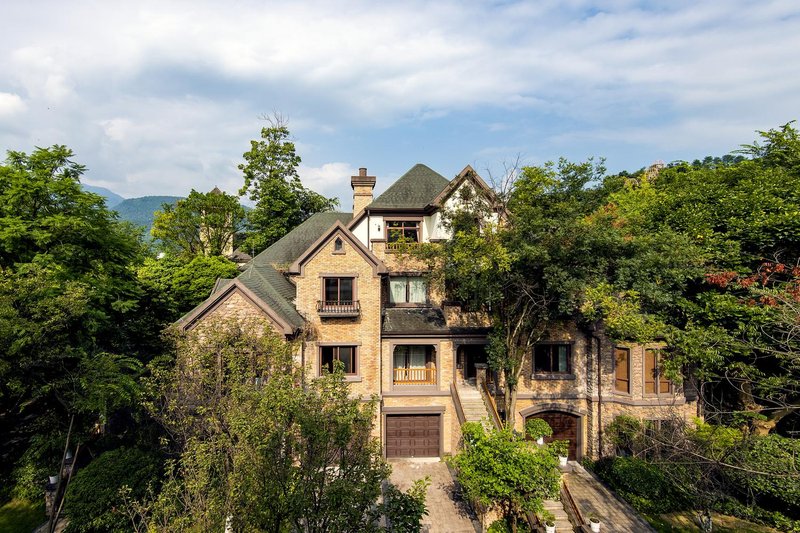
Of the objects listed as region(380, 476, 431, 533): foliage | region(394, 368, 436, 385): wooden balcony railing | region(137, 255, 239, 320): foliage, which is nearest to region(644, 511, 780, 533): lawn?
region(394, 368, 436, 385): wooden balcony railing

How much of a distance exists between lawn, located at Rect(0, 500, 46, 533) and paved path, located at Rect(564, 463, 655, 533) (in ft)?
77.7

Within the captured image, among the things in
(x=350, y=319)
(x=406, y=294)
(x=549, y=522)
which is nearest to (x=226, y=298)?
(x=350, y=319)

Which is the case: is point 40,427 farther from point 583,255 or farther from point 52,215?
point 583,255

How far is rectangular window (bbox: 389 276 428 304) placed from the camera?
81.3ft

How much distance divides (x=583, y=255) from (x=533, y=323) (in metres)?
4.54

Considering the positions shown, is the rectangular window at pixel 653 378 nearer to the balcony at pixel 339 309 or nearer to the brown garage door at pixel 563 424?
the brown garage door at pixel 563 424

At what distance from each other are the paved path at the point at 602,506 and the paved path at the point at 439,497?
536 centimetres

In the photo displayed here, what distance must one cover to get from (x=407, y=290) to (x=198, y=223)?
25.4 m

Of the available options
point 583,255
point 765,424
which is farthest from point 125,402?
point 765,424

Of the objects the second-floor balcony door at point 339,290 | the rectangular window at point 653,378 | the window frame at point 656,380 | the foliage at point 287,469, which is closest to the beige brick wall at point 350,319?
the second-floor balcony door at point 339,290

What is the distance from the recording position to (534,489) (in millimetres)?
15000

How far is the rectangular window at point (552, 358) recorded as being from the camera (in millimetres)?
23266

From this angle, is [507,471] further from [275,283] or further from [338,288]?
[275,283]

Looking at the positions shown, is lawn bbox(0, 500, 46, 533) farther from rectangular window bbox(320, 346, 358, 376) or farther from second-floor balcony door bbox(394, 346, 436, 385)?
second-floor balcony door bbox(394, 346, 436, 385)
